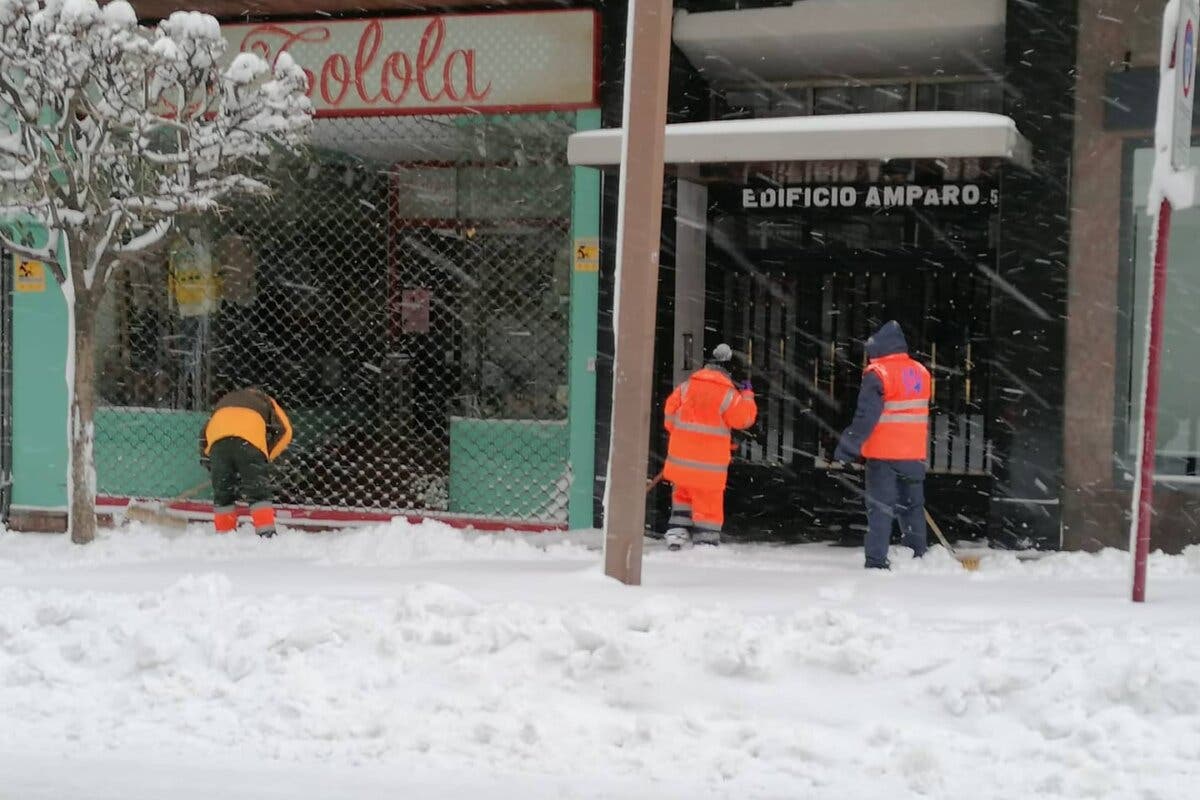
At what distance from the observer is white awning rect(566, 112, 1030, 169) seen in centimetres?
863

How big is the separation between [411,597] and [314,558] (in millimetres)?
2933

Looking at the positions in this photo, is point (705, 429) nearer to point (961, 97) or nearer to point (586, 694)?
point (961, 97)

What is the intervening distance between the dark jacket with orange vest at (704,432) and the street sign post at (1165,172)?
3163mm

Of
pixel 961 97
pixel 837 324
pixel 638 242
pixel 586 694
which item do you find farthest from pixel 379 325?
pixel 586 694

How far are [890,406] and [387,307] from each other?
459 cm

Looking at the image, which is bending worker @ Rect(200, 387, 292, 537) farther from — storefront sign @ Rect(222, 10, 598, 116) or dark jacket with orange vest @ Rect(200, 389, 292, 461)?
storefront sign @ Rect(222, 10, 598, 116)

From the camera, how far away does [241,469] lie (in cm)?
956

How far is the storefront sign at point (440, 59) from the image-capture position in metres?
10.1

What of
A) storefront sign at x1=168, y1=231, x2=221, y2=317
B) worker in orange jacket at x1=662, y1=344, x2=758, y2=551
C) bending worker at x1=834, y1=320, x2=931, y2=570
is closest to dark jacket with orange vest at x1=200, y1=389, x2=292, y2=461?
storefront sign at x1=168, y1=231, x2=221, y2=317

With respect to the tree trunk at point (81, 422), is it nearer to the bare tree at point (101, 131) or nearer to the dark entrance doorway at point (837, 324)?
the bare tree at point (101, 131)

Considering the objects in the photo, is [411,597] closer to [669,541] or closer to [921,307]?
[669,541]

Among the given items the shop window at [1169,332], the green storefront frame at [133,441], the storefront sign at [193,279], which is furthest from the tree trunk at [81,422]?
the shop window at [1169,332]

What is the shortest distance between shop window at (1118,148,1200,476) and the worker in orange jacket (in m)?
2.63

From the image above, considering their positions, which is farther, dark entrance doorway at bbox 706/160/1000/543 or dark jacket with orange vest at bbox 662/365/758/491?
dark entrance doorway at bbox 706/160/1000/543
